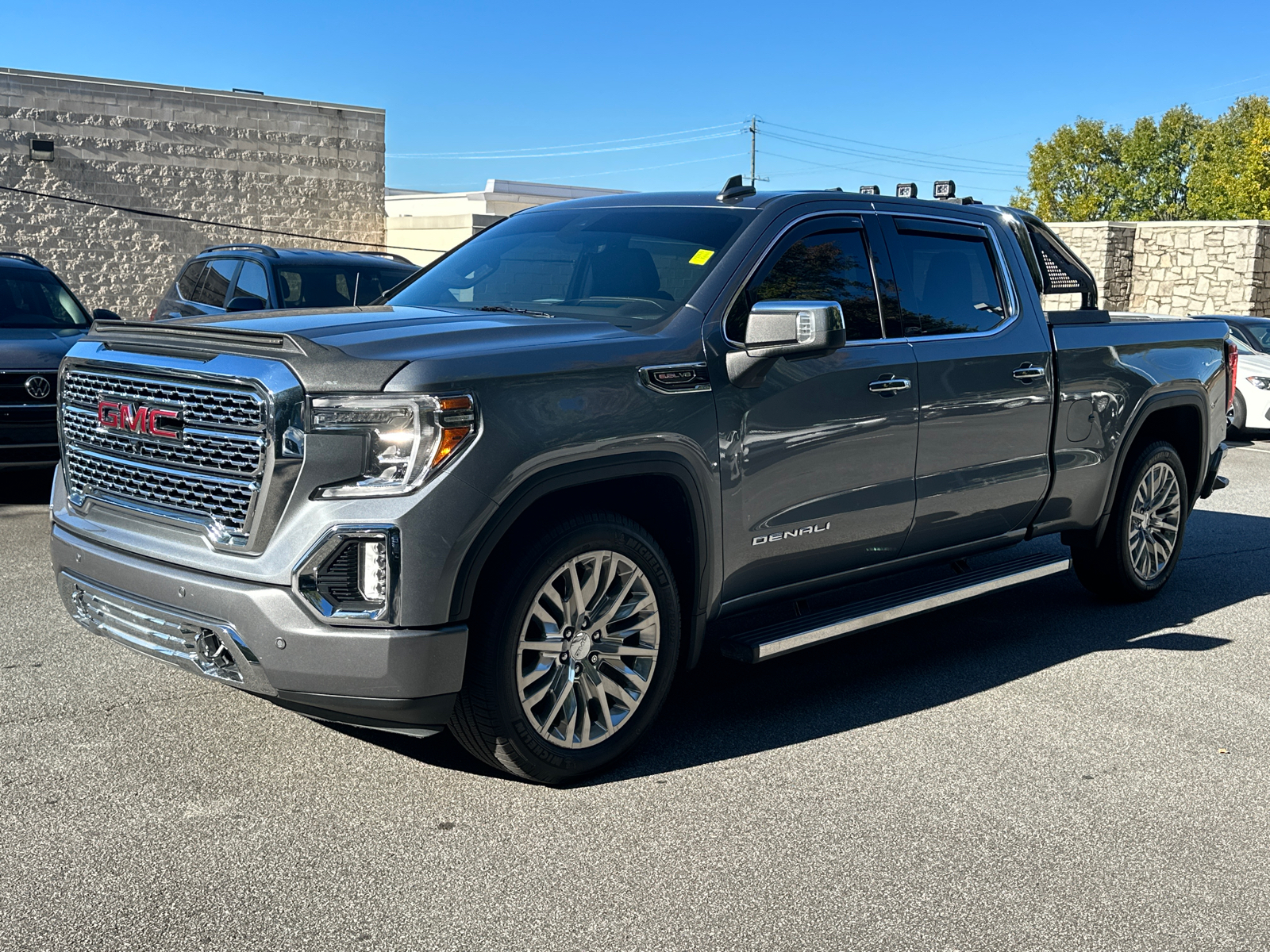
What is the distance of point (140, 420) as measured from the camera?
Result: 415 cm

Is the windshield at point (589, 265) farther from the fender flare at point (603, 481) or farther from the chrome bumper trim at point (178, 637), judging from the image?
the chrome bumper trim at point (178, 637)

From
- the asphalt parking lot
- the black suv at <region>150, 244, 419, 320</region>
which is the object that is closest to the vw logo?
the black suv at <region>150, 244, 419, 320</region>

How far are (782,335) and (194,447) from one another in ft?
6.58

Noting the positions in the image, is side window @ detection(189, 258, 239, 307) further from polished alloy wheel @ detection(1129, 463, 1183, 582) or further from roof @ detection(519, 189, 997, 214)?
polished alloy wheel @ detection(1129, 463, 1183, 582)

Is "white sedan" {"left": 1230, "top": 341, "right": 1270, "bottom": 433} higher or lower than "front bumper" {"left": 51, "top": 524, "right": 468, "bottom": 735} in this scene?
higher

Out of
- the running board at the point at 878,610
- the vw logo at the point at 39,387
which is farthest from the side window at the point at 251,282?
the running board at the point at 878,610

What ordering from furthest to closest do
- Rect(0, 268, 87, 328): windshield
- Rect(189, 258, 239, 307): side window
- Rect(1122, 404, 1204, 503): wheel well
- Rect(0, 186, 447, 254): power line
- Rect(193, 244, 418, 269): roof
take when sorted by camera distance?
Rect(0, 186, 447, 254): power line
Rect(189, 258, 239, 307): side window
Rect(193, 244, 418, 269): roof
Rect(0, 268, 87, 328): windshield
Rect(1122, 404, 1204, 503): wheel well

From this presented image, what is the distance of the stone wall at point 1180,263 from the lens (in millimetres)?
25953

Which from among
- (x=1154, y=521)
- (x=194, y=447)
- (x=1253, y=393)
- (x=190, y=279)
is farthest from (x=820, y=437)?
(x=1253, y=393)

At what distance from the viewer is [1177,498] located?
725 centimetres

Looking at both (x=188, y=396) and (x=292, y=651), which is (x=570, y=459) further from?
(x=188, y=396)

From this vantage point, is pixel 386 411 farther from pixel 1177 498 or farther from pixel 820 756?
pixel 1177 498

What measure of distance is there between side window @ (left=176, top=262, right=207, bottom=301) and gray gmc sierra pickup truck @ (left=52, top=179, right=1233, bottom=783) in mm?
6581

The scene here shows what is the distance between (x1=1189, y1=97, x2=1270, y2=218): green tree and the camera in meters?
51.0
